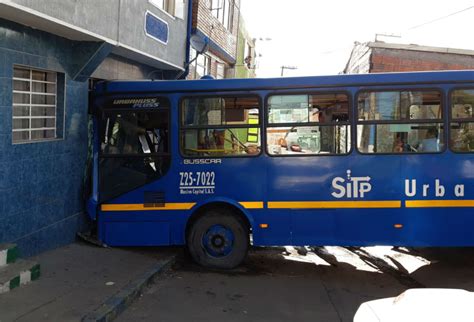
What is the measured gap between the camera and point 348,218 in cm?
693

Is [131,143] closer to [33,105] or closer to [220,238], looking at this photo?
[33,105]

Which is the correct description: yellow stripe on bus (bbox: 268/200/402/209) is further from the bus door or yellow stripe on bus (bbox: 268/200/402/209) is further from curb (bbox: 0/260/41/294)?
curb (bbox: 0/260/41/294)

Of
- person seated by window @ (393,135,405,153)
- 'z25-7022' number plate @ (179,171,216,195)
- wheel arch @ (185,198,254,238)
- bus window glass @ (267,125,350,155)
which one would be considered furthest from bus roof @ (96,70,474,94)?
wheel arch @ (185,198,254,238)

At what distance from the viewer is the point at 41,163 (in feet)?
23.1

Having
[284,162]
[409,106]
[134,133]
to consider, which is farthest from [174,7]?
[409,106]

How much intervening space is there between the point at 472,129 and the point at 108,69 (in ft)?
20.2

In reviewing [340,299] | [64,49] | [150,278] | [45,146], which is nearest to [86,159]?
[45,146]

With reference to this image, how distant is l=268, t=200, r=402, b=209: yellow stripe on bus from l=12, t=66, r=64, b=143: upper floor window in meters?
3.47

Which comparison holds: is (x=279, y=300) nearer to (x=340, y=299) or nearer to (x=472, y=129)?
(x=340, y=299)

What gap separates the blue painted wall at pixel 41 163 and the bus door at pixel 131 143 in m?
0.72

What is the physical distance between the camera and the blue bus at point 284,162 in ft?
22.5

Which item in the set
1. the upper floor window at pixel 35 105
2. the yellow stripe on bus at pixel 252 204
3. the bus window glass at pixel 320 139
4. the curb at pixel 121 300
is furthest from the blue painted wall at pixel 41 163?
the bus window glass at pixel 320 139

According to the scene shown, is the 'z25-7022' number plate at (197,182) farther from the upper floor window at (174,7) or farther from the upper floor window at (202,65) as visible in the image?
the upper floor window at (202,65)

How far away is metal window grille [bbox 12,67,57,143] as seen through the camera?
22.0ft
